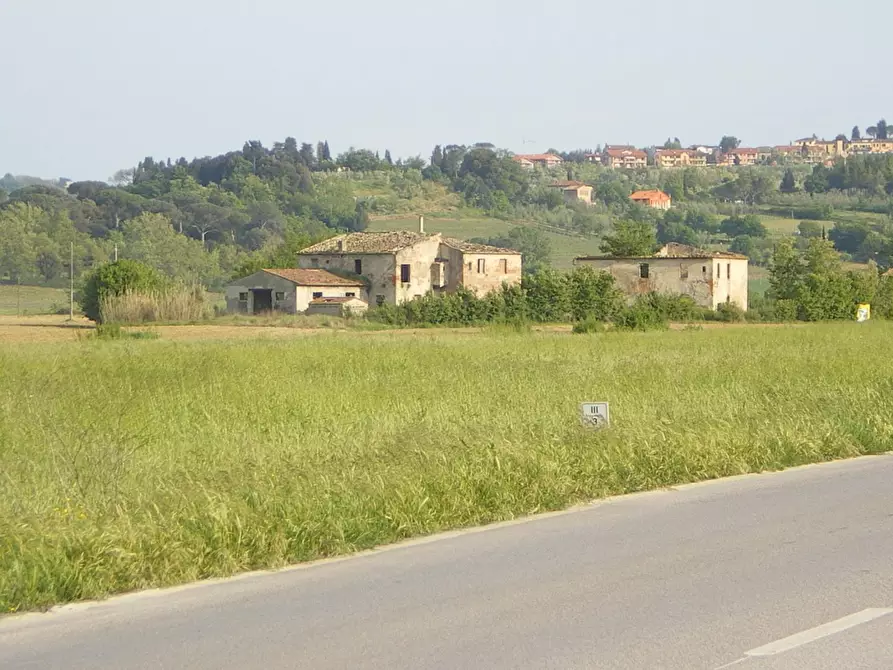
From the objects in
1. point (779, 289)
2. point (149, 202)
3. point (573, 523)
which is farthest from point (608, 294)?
point (149, 202)

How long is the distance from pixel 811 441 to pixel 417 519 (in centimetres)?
615

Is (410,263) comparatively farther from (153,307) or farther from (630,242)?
(153,307)

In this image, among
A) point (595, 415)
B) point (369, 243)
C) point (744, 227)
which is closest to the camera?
point (595, 415)

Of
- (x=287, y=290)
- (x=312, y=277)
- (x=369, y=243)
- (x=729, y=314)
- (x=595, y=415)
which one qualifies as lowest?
(x=729, y=314)

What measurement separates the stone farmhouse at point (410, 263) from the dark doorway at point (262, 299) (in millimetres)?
5484

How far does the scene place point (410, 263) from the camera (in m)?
82.2

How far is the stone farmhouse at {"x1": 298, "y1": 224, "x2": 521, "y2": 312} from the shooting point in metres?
81.8

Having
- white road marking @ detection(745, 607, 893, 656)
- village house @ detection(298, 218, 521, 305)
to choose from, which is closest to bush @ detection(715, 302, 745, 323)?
village house @ detection(298, 218, 521, 305)

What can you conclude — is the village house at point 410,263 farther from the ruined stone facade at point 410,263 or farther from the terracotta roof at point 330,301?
the terracotta roof at point 330,301

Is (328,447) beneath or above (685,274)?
above

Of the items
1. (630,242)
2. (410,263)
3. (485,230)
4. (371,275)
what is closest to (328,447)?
(410,263)

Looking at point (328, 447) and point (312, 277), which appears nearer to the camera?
point (328, 447)

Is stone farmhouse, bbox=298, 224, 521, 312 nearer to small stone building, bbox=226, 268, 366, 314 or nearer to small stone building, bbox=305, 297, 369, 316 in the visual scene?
small stone building, bbox=226, 268, 366, 314

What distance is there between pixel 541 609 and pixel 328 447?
5.15 meters
